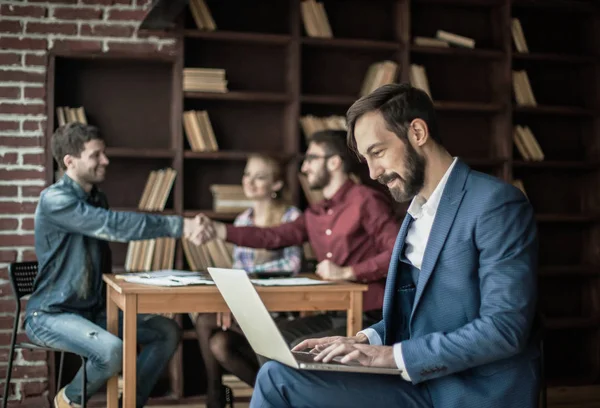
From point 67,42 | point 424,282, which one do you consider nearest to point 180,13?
point 67,42

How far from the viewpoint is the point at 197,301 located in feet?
9.26

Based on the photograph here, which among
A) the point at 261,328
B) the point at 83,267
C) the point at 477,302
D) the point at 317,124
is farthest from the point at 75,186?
the point at 477,302

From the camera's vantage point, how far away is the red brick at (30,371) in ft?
13.5

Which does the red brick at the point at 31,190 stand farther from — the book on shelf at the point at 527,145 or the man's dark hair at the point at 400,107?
the book on shelf at the point at 527,145

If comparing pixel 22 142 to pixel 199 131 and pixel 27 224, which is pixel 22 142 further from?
pixel 199 131

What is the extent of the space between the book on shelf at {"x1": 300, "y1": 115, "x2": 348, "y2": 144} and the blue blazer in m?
2.74

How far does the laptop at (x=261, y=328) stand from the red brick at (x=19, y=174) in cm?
233

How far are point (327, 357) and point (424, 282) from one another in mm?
282

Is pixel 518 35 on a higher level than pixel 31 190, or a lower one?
higher

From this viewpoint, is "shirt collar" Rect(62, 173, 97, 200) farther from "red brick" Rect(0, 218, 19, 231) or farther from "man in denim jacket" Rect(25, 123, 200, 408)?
"red brick" Rect(0, 218, 19, 231)

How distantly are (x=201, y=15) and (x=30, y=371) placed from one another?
2160mm

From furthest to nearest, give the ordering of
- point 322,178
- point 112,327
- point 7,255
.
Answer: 1. point 7,255
2. point 322,178
3. point 112,327

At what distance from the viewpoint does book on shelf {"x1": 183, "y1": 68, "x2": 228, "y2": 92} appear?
4.32 m

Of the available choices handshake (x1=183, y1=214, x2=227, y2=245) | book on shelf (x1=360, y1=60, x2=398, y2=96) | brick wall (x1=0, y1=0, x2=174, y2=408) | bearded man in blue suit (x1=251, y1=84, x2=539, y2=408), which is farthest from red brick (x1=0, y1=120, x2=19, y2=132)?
bearded man in blue suit (x1=251, y1=84, x2=539, y2=408)
